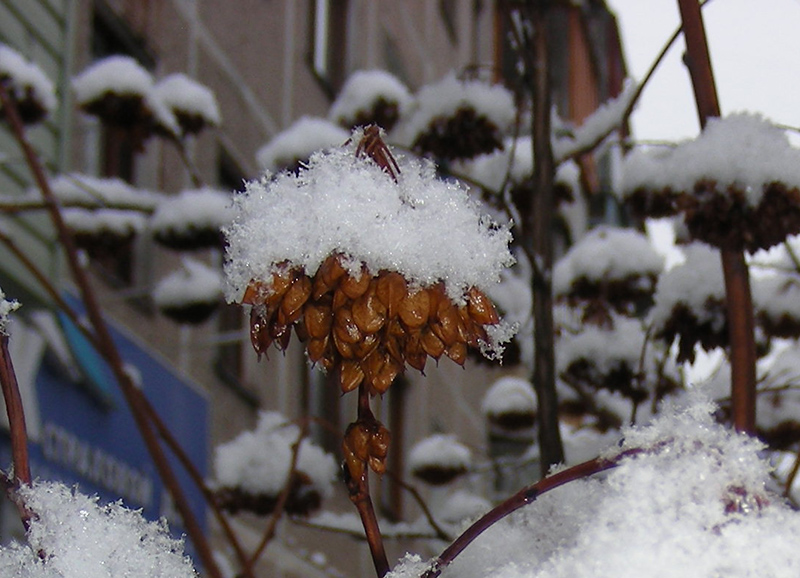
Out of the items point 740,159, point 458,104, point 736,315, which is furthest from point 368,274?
point 458,104

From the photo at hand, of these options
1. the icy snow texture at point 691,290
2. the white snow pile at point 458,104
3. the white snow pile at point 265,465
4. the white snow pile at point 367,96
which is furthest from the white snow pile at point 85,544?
the white snow pile at point 367,96

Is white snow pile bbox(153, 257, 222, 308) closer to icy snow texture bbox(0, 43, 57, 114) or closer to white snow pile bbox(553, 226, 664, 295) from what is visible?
icy snow texture bbox(0, 43, 57, 114)

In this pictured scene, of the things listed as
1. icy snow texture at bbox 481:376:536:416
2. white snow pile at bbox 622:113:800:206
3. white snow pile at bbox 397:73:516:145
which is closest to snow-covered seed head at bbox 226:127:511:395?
white snow pile at bbox 622:113:800:206

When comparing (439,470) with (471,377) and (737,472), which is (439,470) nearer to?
(737,472)

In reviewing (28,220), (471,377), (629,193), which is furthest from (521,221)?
(471,377)

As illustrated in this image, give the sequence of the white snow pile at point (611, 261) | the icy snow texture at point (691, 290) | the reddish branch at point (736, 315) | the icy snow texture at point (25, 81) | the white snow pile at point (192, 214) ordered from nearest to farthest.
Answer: the reddish branch at point (736, 315), the icy snow texture at point (691, 290), the white snow pile at point (611, 261), the white snow pile at point (192, 214), the icy snow texture at point (25, 81)

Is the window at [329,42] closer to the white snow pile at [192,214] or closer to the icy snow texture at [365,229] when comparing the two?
the white snow pile at [192,214]
